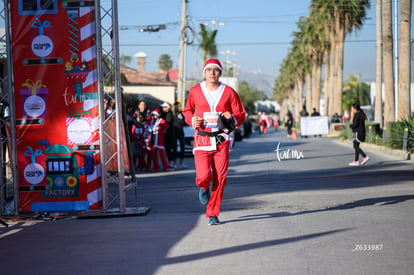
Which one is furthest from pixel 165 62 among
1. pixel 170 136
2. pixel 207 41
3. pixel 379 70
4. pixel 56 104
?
pixel 56 104

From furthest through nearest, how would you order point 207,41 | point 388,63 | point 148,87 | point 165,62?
1. point 165,62
2. point 148,87
3. point 207,41
4. point 388,63

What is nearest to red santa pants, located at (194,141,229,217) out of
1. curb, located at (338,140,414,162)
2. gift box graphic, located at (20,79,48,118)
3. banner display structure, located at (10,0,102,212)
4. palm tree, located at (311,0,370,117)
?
banner display structure, located at (10,0,102,212)

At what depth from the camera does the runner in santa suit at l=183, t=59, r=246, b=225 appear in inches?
326

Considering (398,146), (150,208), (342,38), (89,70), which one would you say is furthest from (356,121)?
(342,38)

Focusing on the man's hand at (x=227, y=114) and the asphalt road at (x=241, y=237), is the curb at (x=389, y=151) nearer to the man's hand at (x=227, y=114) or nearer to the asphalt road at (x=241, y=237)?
the asphalt road at (x=241, y=237)

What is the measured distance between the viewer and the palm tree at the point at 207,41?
199ft

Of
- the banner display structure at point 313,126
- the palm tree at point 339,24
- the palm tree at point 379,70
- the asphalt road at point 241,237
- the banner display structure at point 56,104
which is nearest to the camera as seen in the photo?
the asphalt road at point 241,237

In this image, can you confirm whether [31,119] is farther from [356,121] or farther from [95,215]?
[356,121]

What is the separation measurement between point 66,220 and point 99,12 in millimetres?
2961

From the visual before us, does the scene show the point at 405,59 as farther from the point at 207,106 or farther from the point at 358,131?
the point at 207,106

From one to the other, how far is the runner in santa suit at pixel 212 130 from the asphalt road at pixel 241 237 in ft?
1.68

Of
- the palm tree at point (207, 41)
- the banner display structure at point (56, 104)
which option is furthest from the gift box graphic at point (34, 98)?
the palm tree at point (207, 41)

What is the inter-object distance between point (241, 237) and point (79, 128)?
3.12 meters

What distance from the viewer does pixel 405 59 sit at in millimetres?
25641
